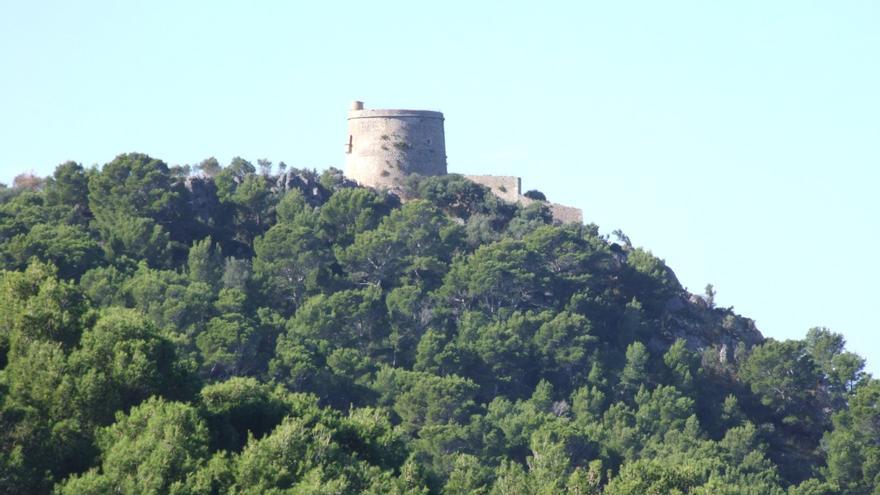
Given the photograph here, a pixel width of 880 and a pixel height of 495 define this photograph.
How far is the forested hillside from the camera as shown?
6375 cm

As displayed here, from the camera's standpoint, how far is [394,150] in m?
84.0

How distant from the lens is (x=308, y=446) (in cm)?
4162

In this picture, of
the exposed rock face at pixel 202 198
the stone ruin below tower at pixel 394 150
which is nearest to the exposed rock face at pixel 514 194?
the stone ruin below tower at pixel 394 150

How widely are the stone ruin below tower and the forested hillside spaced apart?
2203 mm

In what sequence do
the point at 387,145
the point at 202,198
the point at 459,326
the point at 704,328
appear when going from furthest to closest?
the point at 387,145 < the point at 704,328 < the point at 202,198 < the point at 459,326

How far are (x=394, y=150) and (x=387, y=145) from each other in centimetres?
32

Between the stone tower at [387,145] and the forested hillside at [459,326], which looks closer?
the forested hillside at [459,326]

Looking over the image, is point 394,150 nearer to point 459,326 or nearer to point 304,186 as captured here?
point 304,186

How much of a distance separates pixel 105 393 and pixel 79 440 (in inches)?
61.2

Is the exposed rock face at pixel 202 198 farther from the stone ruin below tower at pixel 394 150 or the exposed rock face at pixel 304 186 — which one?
Answer: the stone ruin below tower at pixel 394 150

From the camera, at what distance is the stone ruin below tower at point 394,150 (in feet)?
275

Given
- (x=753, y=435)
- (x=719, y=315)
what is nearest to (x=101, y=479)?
(x=753, y=435)

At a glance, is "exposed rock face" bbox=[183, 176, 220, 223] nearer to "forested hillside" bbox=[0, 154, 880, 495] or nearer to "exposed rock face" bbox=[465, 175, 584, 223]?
"forested hillside" bbox=[0, 154, 880, 495]

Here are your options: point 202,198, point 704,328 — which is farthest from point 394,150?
point 704,328
